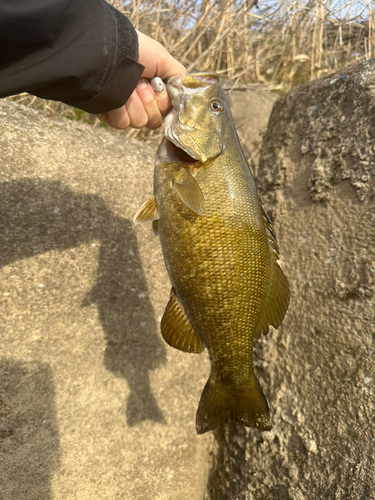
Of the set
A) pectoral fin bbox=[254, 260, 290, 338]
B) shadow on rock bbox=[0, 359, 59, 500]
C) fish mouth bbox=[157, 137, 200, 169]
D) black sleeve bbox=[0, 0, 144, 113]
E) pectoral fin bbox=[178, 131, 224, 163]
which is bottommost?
shadow on rock bbox=[0, 359, 59, 500]

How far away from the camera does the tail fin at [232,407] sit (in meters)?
1.55

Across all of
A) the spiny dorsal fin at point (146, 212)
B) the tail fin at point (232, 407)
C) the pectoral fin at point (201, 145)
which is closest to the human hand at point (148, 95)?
the pectoral fin at point (201, 145)

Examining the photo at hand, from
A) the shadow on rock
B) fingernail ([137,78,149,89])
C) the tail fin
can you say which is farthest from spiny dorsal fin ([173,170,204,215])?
the shadow on rock

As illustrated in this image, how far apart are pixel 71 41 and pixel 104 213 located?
3.97 ft

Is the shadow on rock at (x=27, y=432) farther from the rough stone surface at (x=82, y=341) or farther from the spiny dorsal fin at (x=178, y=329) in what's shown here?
the spiny dorsal fin at (x=178, y=329)

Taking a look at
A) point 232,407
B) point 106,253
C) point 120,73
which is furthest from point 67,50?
point 232,407

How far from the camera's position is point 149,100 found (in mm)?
1640

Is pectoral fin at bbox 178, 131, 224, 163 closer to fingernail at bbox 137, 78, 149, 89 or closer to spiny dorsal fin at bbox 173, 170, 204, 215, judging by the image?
spiny dorsal fin at bbox 173, 170, 204, 215

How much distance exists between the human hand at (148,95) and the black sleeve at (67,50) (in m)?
0.17

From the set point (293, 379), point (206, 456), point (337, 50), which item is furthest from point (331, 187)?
point (337, 50)

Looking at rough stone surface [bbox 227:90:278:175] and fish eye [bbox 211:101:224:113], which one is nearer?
fish eye [bbox 211:101:224:113]

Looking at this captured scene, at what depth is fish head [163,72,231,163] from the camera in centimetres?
154

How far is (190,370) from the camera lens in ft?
7.57

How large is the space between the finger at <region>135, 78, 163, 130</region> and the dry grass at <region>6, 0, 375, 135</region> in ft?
6.13
